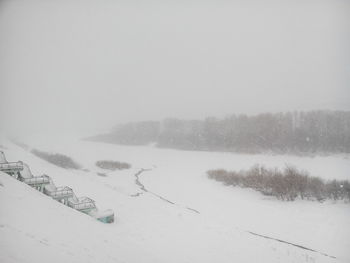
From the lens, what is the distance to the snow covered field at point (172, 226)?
10242 mm

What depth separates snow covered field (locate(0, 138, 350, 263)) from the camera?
10.2 metres

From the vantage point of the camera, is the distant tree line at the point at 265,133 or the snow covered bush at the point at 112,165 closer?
the snow covered bush at the point at 112,165

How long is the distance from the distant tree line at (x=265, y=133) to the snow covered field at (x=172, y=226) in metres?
19.0

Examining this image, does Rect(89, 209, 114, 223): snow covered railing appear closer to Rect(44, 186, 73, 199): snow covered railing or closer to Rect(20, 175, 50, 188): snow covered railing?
Rect(44, 186, 73, 199): snow covered railing

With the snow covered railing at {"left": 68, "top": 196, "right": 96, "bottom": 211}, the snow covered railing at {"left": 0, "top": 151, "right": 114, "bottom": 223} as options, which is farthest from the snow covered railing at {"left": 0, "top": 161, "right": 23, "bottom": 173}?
the snow covered railing at {"left": 68, "top": 196, "right": 96, "bottom": 211}

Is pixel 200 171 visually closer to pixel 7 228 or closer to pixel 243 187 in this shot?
pixel 243 187

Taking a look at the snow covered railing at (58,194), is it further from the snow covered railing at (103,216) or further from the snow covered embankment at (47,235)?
the snow covered embankment at (47,235)

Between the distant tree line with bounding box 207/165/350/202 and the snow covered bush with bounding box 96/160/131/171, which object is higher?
the distant tree line with bounding box 207/165/350/202

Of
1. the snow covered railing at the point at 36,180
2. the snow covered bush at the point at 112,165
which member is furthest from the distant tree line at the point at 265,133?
the snow covered railing at the point at 36,180

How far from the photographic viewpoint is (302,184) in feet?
91.7

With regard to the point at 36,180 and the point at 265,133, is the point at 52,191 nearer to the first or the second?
the point at 36,180

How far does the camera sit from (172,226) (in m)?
19.2

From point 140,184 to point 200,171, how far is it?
14.3 meters

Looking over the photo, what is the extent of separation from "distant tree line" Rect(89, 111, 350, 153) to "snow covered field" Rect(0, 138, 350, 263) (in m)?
19.0
